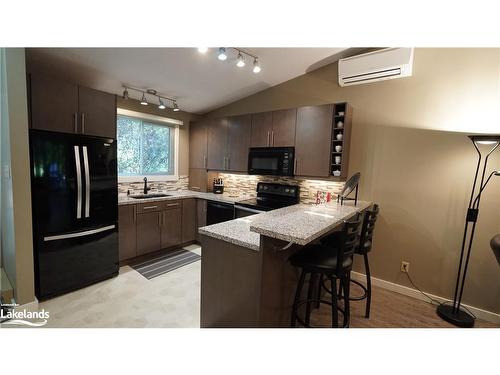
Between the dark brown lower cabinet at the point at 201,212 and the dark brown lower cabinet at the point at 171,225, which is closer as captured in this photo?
the dark brown lower cabinet at the point at 171,225

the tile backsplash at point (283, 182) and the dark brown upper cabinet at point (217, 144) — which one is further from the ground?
the dark brown upper cabinet at point (217, 144)

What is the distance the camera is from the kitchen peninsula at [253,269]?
137cm

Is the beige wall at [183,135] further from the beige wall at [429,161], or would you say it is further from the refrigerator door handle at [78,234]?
the beige wall at [429,161]

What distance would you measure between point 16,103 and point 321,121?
9.79ft

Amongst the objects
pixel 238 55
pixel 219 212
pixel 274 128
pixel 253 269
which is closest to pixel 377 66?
pixel 274 128

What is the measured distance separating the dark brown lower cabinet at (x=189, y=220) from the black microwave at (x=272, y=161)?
1154 mm

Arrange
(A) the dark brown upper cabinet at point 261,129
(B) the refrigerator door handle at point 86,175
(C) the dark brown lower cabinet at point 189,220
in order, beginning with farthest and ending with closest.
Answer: (C) the dark brown lower cabinet at point 189,220 → (A) the dark brown upper cabinet at point 261,129 → (B) the refrigerator door handle at point 86,175

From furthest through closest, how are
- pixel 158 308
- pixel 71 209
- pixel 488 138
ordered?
pixel 71 209, pixel 158 308, pixel 488 138

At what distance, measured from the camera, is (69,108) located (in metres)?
2.32

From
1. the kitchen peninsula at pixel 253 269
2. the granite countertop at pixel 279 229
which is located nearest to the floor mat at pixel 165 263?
the kitchen peninsula at pixel 253 269

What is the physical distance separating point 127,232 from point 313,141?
108 inches

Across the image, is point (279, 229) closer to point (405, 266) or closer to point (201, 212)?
point (405, 266)

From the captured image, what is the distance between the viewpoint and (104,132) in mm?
2623
